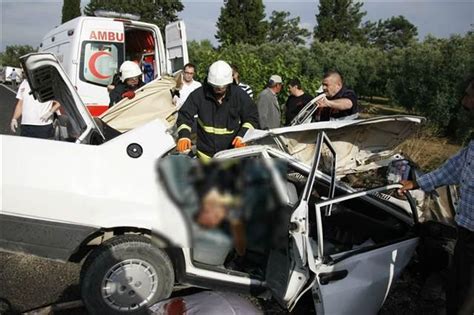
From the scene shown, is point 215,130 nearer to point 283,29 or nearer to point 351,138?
point 351,138

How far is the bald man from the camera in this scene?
4.61m

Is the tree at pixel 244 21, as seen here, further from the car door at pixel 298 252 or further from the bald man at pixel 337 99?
the car door at pixel 298 252

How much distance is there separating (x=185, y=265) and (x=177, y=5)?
3821 cm

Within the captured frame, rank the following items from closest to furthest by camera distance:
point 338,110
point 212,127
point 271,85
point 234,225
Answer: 1. point 234,225
2. point 212,127
3. point 338,110
4. point 271,85

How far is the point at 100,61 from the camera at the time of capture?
7879mm

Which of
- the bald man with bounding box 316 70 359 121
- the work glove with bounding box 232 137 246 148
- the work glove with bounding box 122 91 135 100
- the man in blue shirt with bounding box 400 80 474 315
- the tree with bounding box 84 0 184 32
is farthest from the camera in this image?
the tree with bounding box 84 0 184 32

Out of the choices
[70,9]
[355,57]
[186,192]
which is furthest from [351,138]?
[70,9]

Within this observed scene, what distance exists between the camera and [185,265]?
3.07 metres

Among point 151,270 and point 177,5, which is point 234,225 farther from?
point 177,5

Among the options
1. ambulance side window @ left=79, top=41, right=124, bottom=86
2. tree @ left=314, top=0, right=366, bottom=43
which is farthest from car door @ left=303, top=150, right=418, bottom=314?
tree @ left=314, top=0, right=366, bottom=43

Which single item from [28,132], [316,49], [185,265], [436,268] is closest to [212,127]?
[185,265]

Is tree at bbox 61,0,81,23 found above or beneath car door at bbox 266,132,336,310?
above

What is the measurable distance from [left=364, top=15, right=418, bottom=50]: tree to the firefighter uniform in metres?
58.0

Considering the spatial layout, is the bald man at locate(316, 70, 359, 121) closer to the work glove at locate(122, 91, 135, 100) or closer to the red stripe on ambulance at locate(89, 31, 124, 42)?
the work glove at locate(122, 91, 135, 100)
